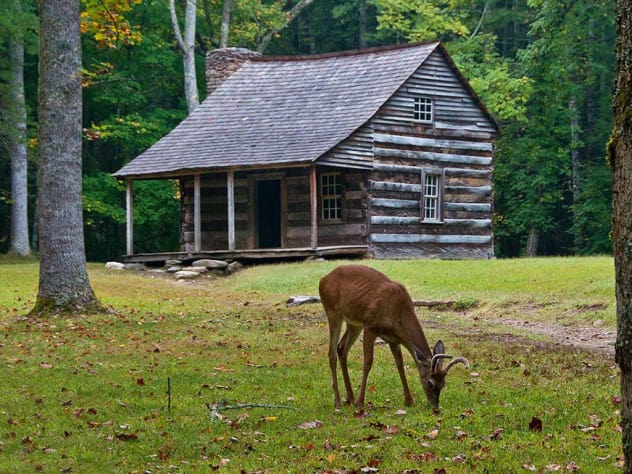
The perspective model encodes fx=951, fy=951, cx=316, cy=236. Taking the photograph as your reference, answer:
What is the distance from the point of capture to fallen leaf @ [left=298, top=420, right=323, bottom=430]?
8.84 m

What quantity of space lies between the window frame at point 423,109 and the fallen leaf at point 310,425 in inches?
952

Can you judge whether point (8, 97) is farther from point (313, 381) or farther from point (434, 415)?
point (434, 415)

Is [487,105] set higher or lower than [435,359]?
higher

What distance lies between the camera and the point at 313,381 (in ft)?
36.9

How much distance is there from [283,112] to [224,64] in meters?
6.10

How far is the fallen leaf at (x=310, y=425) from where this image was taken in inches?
348

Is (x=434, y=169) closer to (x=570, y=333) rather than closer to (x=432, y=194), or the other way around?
(x=432, y=194)

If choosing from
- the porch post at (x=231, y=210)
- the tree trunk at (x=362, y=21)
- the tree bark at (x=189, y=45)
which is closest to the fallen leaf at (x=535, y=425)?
the porch post at (x=231, y=210)

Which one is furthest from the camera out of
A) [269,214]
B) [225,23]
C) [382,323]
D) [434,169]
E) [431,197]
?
[225,23]

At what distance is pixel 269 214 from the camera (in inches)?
1328

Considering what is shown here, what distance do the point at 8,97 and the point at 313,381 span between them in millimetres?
22122

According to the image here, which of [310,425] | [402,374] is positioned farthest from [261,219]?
[310,425]

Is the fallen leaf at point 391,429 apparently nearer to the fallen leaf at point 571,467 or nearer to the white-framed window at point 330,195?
the fallen leaf at point 571,467

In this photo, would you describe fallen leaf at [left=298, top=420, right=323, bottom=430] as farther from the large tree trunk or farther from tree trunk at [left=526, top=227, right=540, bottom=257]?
tree trunk at [left=526, top=227, right=540, bottom=257]
